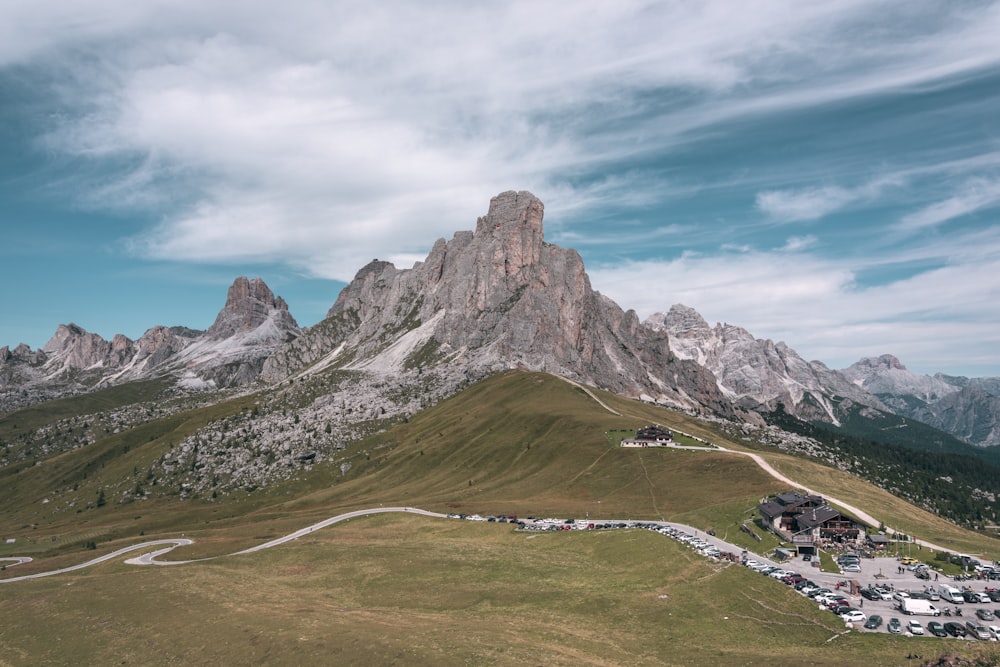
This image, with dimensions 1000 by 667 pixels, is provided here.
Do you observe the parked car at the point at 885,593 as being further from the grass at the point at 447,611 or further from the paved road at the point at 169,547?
the paved road at the point at 169,547

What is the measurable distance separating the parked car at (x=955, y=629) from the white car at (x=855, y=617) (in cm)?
707

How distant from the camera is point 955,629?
60344 mm

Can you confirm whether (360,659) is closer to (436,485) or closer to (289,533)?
(289,533)

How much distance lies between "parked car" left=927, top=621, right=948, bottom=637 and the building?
28141mm

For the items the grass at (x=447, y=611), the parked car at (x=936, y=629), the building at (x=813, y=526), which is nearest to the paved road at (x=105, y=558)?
the grass at (x=447, y=611)

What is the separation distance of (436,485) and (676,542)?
107 metres

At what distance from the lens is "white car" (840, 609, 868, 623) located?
212ft

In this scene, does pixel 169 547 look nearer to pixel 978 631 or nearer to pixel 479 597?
pixel 479 597

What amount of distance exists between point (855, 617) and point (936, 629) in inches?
282

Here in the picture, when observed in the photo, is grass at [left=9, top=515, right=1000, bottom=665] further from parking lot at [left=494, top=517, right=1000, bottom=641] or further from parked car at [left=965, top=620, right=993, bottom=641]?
parked car at [left=965, top=620, right=993, bottom=641]

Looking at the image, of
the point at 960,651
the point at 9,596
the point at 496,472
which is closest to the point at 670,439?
the point at 496,472

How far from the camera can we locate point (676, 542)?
325 ft

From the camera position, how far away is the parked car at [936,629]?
197ft

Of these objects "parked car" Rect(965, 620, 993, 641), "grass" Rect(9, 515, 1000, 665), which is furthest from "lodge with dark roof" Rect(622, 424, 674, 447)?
"parked car" Rect(965, 620, 993, 641)
